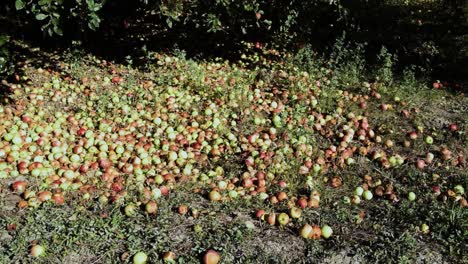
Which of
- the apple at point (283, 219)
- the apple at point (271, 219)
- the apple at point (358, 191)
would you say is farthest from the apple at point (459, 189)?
the apple at point (271, 219)

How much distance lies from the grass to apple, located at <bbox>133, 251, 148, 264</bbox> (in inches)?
3.2

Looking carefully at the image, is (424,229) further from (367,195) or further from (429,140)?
(429,140)

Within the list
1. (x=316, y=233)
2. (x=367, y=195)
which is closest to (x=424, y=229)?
(x=367, y=195)

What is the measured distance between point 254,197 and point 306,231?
27.7 inches

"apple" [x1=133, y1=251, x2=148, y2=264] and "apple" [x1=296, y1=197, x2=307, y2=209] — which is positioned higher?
"apple" [x1=296, y1=197, x2=307, y2=209]

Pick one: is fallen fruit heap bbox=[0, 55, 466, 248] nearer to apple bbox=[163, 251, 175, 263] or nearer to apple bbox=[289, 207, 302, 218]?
apple bbox=[289, 207, 302, 218]

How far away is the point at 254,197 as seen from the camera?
4.31 meters

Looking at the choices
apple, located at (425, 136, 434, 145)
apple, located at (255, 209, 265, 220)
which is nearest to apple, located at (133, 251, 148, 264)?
apple, located at (255, 209, 265, 220)

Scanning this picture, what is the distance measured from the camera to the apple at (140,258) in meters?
3.44

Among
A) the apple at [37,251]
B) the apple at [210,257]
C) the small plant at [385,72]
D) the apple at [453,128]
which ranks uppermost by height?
the small plant at [385,72]

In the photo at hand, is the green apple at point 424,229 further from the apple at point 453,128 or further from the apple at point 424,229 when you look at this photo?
the apple at point 453,128

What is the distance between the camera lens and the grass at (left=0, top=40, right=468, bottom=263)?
11.9 ft

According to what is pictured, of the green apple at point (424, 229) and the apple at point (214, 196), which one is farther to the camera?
the apple at point (214, 196)

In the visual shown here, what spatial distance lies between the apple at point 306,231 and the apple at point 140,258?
1314 millimetres
